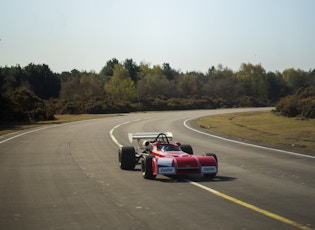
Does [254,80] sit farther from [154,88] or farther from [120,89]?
[120,89]

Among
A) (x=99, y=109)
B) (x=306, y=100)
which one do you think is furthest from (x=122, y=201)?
(x=99, y=109)

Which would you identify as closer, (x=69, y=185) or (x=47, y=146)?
(x=69, y=185)

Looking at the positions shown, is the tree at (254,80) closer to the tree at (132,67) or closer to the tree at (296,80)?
the tree at (296,80)

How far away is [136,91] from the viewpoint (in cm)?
11019

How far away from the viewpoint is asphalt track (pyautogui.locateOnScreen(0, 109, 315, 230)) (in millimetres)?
7902

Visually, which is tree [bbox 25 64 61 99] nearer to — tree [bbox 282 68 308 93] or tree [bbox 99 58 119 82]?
tree [bbox 99 58 119 82]

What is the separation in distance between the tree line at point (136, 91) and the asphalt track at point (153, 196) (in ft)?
107

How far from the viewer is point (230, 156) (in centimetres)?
1805

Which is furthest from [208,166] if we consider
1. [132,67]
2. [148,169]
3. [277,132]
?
[132,67]

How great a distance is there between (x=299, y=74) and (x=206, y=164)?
484 feet

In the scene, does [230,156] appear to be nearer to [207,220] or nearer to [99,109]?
[207,220]

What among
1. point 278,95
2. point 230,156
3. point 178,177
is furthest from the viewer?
point 278,95

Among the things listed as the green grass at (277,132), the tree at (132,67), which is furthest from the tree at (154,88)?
the green grass at (277,132)

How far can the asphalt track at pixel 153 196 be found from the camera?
7.90m
